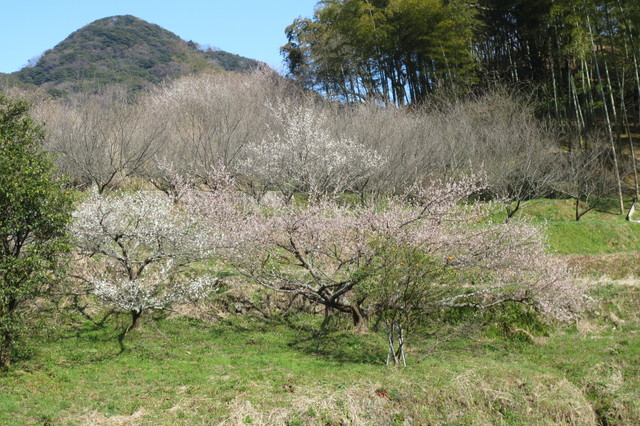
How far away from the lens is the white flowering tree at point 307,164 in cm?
1852

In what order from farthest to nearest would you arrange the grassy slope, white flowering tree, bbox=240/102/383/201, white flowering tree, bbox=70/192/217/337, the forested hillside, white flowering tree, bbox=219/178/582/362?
white flowering tree, bbox=240/102/383/201 < white flowering tree, bbox=219/178/582/362 < white flowering tree, bbox=70/192/217/337 < the forested hillside < the grassy slope

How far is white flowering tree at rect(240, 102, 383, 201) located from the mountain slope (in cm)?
3572

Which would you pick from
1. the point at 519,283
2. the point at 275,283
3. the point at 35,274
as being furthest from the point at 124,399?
the point at 519,283

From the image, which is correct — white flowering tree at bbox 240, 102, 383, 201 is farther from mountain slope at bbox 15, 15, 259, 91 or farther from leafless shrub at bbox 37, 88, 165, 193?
mountain slope at bbox 15, 15, 259, 91

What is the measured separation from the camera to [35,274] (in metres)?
8.74

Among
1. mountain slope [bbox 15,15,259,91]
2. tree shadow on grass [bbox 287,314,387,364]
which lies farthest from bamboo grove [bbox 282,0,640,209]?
mountain slope [bbox 15,15,259,91]

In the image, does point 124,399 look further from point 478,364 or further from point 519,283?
point 519,283

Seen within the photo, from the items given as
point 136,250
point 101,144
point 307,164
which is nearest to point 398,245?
point 136,250

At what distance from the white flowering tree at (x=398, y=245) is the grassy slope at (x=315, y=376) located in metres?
0.77

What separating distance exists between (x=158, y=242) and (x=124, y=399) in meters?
4.31

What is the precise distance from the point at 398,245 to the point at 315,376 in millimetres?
3203

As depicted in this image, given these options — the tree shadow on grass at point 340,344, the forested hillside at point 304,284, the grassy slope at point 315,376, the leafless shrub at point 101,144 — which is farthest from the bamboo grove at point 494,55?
the tree shadow on grass at point 340,344

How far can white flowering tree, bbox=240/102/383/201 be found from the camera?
18516 mm

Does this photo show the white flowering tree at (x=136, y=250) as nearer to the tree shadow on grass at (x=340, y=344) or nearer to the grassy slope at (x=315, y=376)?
the grassy slope at (x=315, y=376)
